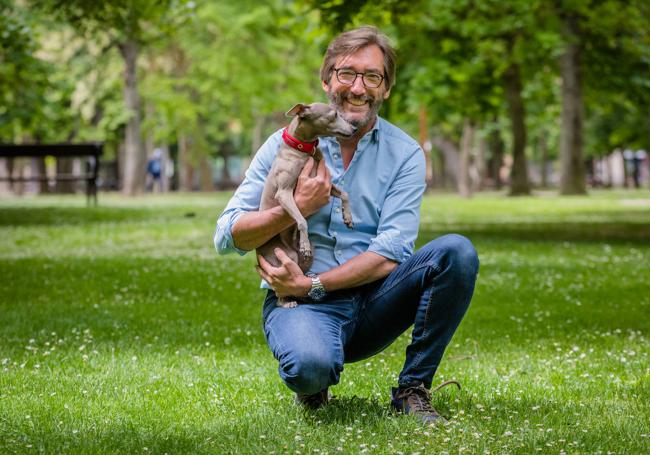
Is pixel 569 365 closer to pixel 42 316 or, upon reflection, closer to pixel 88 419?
pixel 88 419

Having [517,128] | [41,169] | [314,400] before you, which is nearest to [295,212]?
[314,400]

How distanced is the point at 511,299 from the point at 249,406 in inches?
196

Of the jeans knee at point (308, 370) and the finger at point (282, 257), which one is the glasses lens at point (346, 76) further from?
the jeans knee at point (308, 370)

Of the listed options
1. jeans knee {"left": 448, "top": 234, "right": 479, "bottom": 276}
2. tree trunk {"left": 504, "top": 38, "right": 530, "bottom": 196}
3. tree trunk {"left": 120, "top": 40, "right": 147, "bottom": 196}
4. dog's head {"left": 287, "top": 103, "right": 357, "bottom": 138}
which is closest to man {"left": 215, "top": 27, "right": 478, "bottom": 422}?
jeans knee {"left": 448, "top": 234, "right": 479, "bottom": 276}

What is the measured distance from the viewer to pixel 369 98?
498 cm

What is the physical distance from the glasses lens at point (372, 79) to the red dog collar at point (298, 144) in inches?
15.2

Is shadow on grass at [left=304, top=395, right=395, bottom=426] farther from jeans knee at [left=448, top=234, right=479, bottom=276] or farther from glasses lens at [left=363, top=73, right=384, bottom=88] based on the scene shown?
glasses lens at [left=363, top=73, right=384, bottom=88]

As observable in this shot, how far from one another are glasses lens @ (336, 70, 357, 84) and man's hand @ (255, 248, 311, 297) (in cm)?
86

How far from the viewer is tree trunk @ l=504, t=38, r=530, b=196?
111ft

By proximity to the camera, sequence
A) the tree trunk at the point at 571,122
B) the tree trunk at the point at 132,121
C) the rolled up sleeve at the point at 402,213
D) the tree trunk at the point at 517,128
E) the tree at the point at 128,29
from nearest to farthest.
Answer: the rolled up sleeve at the point at 402,213 → the tree at the point at 128,29 → the tree trunk at the point at 571,122 → the tree trunk at the point at 517,128 → the tree trunk at the point at 132,121

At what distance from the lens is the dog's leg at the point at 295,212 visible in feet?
15.8

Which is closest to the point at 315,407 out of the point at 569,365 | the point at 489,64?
the point at 569,365

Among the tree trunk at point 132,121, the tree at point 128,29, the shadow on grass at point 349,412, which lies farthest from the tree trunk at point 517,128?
the shadow on grass at point 349,412

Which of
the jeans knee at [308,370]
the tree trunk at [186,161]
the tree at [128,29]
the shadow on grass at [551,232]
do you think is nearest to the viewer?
the jeans knee at [308,370]
